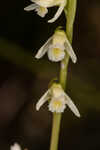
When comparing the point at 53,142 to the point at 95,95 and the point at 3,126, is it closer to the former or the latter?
the point at 95,95

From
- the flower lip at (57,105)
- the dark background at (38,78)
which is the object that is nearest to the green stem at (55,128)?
the flower lip at (57,105)

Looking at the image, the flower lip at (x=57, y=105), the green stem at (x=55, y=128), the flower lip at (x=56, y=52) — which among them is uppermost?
the flower lip at (x=56, y=52)

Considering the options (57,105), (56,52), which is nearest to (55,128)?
(57,105)

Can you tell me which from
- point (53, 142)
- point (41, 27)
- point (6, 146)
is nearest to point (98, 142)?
point (6, 146)

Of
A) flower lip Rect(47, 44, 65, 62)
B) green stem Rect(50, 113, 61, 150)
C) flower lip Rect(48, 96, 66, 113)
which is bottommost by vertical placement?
green stem Rect(50, 113, 61, 150)

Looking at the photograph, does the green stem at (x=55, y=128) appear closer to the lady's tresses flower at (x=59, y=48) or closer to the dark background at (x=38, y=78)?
the lady's tresses flower at (x=59, y=48)

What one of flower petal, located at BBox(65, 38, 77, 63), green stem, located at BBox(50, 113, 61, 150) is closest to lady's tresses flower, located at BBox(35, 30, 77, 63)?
flower petal, located at BBox(65, 38, 77, 63)

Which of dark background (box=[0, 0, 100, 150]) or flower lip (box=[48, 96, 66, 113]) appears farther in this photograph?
dark background (box=[0, 0, 100, 150])

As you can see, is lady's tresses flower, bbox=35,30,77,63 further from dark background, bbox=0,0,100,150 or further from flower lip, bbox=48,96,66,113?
dark background, bbox=0,0,100,150
